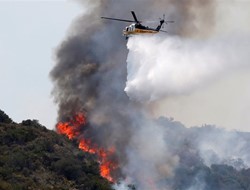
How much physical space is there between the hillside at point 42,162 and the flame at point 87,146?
371cm

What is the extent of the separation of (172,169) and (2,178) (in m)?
53.3

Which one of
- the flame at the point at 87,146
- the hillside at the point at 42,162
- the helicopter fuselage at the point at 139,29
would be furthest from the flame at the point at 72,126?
the helicopter fuselage at the point at 139,29

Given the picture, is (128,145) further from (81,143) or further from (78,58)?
(78,58)

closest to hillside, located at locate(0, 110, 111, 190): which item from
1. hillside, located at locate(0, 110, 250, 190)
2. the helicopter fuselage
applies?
hillside, located at locate(0, 110, 250, 190)

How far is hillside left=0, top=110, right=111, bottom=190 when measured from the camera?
82562mm

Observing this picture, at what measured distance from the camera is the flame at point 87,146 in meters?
102

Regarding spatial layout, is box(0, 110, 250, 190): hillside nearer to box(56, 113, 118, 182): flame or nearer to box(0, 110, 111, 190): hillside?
box(0, 110, 111, 190): hillside

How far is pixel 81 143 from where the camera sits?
104812 millimetres

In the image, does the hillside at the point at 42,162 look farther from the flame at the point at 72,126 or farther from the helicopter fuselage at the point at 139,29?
→ the helicopter fuselage at the point at 139,29

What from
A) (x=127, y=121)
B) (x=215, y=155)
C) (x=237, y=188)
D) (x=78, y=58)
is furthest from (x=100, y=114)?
(x=215, y=155)

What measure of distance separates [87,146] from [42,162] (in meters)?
16.1

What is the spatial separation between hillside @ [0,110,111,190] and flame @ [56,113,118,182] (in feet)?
12.2

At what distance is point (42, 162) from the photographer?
8919 centimetres

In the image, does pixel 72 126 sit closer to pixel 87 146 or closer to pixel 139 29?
pixel 87 146
